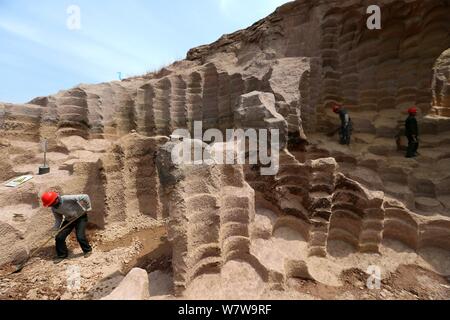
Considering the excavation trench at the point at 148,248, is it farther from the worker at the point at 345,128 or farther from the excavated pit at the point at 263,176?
the worker at the point at 345,128

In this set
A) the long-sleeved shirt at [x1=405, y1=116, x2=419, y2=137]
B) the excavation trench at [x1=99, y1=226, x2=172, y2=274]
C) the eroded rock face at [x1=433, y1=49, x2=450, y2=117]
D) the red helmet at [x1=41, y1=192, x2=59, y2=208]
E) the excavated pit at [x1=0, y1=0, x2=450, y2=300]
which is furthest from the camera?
the eroded rock face at [x1=433, y1=49, x2=450, y2=117]

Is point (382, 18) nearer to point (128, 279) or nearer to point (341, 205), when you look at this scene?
point (341, 205)

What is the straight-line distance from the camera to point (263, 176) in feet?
15.8

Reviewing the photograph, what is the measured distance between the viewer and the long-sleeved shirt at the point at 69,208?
500 cm

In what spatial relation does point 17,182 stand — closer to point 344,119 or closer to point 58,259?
point 58,259

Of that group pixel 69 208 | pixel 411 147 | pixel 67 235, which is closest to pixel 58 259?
pixel 67 235

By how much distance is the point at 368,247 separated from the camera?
4574mm

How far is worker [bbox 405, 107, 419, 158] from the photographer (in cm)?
634

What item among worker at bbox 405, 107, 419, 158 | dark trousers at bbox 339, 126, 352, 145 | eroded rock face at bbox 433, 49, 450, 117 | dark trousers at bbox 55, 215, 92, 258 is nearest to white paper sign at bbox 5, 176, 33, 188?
dark trousers at bbox 55, 215, 92, 258

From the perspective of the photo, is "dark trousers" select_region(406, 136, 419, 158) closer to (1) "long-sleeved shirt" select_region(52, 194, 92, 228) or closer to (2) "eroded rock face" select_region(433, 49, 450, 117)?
(2) "eroded rock face" select_region(433, 49, 450, 117)

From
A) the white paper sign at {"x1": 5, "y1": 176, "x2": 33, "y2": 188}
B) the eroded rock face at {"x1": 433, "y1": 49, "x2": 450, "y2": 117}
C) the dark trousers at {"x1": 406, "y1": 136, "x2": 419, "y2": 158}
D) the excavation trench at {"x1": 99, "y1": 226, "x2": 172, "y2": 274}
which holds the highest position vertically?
the eroded rock face at {"x1": 433, "y1": 49, "x2": 450, "y2": 117}

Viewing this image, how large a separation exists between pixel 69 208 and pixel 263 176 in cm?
373

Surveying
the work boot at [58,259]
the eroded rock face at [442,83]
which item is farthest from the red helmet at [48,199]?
the eroded rock face at [442,83]
